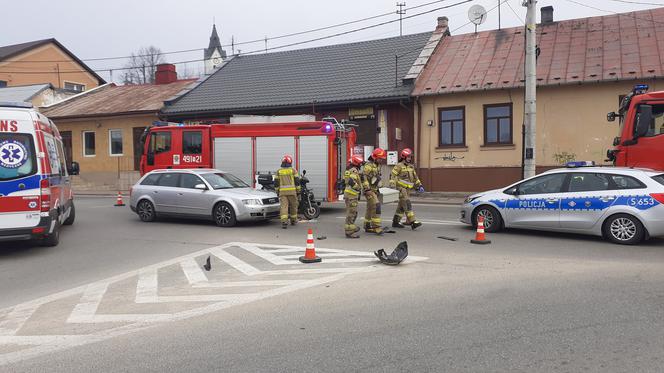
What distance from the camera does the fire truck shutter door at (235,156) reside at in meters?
15.6

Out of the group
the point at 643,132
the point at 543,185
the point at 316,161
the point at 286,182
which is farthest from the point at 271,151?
the point at 643,132

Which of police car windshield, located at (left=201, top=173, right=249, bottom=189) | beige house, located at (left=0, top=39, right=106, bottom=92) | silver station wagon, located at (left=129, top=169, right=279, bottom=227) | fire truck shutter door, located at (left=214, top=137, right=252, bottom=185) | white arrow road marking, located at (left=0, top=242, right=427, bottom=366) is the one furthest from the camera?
beige house, located at (left=0, top=39, right=106, bottom=92)

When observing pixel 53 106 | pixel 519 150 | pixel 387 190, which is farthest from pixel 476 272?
pixel 53 106

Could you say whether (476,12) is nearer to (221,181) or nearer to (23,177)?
(221,181)

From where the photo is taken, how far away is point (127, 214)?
628 inches

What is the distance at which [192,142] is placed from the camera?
16594 mm

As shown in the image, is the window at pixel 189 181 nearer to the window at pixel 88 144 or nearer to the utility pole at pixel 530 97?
the utility pole at pixel 530 97

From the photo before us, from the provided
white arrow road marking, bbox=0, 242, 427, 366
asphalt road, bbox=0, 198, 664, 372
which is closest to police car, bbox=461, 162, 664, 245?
asphalt road, bbox=0, 198, 664, 372

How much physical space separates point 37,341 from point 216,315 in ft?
5.48

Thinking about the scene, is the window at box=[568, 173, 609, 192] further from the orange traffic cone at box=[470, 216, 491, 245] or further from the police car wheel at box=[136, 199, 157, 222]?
the police car wheel at box=[136, 199, 157, 222]

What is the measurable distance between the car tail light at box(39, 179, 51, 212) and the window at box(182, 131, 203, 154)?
24.1 ft

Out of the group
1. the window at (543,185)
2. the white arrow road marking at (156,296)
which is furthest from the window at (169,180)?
the window at (543,185)

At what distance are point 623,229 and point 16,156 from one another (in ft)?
34.2

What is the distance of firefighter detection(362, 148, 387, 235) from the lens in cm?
1078
